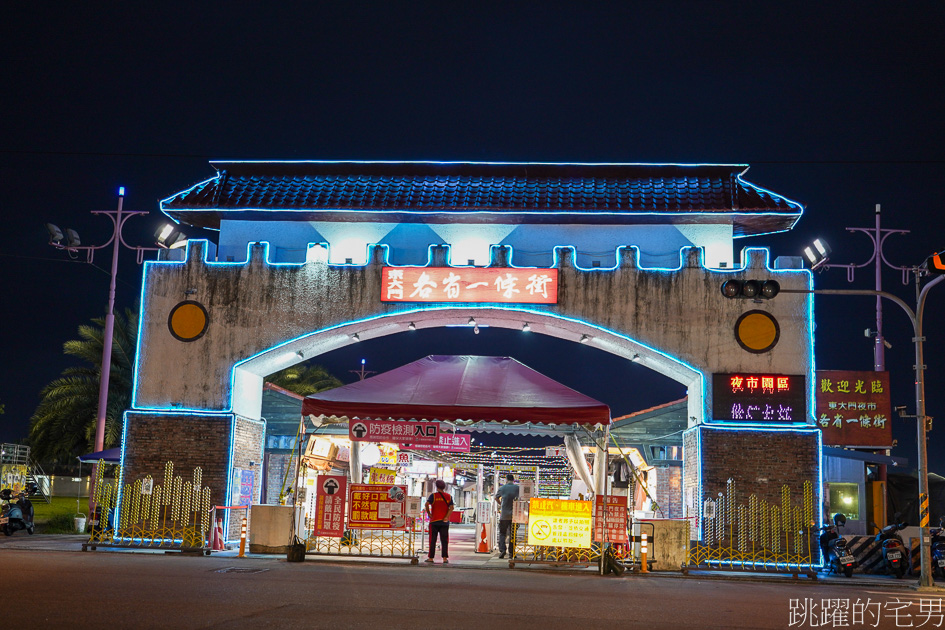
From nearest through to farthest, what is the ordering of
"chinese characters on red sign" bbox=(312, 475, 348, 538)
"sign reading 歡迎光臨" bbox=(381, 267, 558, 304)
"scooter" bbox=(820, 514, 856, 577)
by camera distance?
"chinese characters on red sign" bbox=(312, 475, 348, 538) < "scooter" bbox=(820, 514, 856, 577) < "sign reading 歡迎光臨" bbox=(381, 267, 558, 304)

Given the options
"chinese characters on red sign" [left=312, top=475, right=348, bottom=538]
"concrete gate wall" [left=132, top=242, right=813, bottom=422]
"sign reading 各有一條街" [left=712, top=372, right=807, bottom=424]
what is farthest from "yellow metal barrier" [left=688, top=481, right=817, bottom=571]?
"chinese characters on red sign" [left=312, top=475, right=348, bottom=538]

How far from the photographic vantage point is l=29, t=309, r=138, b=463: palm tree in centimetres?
3247

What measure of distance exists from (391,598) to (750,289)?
29.6ft

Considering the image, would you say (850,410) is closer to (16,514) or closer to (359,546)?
(359,546)

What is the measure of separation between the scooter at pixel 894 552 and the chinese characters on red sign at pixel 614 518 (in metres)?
5.98

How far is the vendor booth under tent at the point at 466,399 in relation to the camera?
17797 millimetres

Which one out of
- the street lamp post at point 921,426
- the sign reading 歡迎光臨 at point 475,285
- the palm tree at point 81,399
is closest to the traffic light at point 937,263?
the street lamp post at point 921,426

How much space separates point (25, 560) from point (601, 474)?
12.1 m

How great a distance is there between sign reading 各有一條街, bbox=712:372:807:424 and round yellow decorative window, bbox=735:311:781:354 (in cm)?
63

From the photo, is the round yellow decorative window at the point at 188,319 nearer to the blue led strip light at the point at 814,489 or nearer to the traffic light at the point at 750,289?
the blue led strip light at the point at 814,489

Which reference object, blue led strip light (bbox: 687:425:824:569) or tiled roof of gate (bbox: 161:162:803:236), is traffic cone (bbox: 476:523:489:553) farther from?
tiled roof of gate (bbox: 161:162:803:236)

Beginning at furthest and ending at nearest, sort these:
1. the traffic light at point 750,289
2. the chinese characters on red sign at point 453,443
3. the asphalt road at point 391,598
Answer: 1. the chinese characters on red sign at point 453,443
2. the traffic light at point 750,289
3. the asphalt road at point 391,598

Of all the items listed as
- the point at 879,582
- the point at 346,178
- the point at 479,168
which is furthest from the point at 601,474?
the point at 346,178

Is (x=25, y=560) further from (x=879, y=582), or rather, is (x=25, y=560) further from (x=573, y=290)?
(x=879, y=582)
